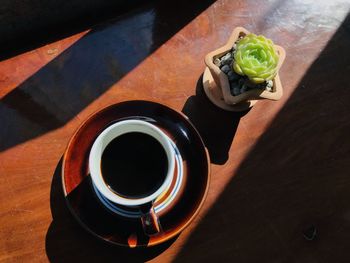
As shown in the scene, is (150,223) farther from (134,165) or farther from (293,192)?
(293,192)

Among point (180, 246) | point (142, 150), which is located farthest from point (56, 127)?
point (180, 246)

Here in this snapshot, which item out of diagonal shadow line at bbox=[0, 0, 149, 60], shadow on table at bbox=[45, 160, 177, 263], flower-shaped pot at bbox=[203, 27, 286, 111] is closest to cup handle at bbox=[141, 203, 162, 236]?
shadow on table at bbox=[45, 160, 177, 263]

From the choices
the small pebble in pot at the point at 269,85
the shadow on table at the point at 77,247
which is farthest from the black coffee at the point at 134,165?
the small pebble in pot at the point at 269,85

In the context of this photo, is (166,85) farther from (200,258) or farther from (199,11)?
(200,258)

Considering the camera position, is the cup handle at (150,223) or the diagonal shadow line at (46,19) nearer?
the cup handle at (150,223)

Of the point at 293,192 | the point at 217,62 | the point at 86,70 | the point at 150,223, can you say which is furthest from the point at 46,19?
the point at 293,192

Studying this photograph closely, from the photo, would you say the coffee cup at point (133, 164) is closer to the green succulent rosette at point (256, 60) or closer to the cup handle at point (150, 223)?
the cup handle at point (150, 223)
